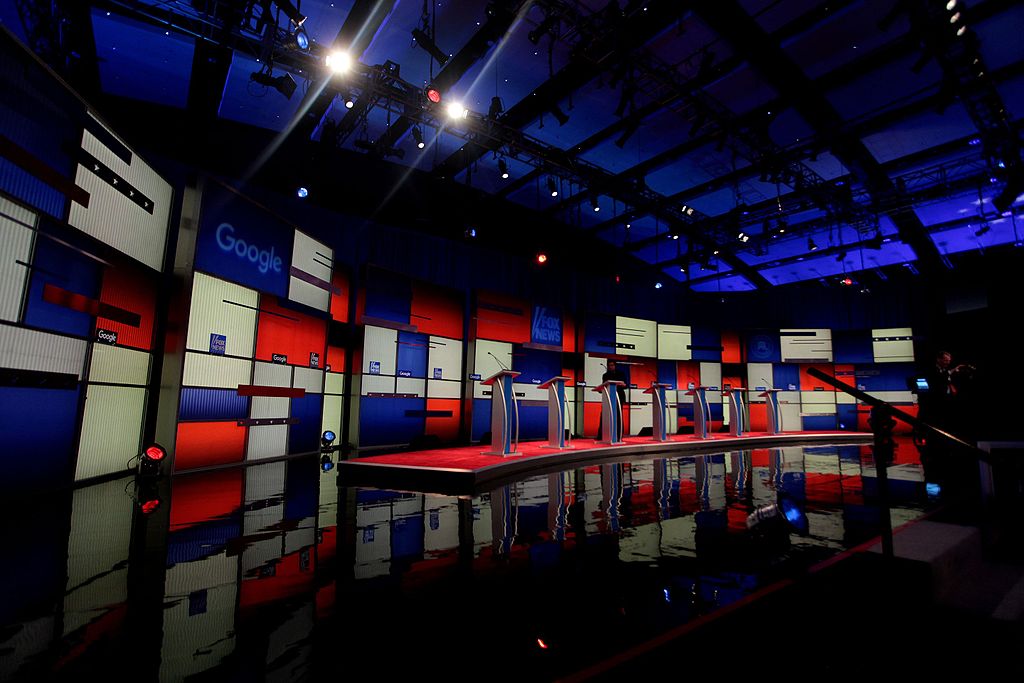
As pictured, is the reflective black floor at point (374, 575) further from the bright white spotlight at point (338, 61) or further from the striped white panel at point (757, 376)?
the striped white panel at point (757, 376)

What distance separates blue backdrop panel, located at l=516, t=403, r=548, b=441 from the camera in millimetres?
10250

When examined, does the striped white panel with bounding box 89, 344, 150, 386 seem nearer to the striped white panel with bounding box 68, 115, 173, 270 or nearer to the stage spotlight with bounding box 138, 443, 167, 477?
the stage spotlight with bounding box 138, 443, 167, 477

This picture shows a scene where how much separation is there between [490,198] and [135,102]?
661 centimetres

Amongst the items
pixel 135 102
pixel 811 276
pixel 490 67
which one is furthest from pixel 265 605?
pixel 811 276

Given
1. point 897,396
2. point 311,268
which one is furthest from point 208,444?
point 897,396

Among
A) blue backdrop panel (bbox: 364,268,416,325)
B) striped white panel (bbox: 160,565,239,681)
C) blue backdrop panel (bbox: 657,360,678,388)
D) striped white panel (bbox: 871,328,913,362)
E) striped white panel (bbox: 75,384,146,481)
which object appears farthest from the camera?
blue backdrop panel (bbox: 657,360,678,388)

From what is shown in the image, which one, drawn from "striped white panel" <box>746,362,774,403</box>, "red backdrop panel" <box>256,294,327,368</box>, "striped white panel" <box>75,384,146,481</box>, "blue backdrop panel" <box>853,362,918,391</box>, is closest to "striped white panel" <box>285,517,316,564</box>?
"striped white panel" <box>75,384,146,481</box>

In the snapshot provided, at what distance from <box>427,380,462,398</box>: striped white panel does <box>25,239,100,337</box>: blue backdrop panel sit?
Result: 550 centimetres

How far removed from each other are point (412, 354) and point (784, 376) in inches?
414

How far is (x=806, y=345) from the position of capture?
13367 millimetres

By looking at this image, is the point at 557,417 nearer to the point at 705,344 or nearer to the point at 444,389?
the point at 444,389

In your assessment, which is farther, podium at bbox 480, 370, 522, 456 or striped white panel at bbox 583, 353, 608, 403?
striped white panel at bbox 583, 353, 608, 403

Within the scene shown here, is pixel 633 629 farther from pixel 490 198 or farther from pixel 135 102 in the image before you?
pixel 490 198

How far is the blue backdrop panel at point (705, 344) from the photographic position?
523 inches
